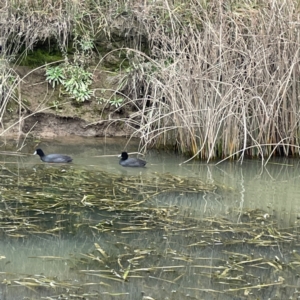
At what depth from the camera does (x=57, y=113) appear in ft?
34.2

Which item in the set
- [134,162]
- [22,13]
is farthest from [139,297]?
[22,13]

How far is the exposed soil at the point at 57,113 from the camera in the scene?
10.3m

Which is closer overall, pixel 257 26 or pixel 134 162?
pixel 134 162

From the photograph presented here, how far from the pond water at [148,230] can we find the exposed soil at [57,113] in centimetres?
171

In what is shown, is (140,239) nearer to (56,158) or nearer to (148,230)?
(148,230)

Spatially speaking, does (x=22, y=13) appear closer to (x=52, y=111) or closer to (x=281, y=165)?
(x=52, y=111)

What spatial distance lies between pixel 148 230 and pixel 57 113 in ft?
16.8

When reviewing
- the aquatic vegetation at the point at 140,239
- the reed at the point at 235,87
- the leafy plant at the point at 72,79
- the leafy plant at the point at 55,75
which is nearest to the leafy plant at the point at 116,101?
the leafy plant at the point at 72,79

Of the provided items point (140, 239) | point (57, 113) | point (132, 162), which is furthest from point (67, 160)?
point (140, 239)

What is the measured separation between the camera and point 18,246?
5.18 metres

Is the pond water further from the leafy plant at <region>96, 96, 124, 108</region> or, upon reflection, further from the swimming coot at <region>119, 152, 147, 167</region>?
the leafy plant at <region>96, 96, 124, 108</region>

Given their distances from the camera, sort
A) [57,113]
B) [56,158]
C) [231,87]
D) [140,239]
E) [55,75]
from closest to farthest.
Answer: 1. [140,239]
2. [56,158]
3. [231,87]
4. [57,113]
5. [55,75]

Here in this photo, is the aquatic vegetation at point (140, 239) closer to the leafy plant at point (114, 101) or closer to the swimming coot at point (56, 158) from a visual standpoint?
the swimming coot at point (56, 158)

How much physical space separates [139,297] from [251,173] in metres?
4.21
